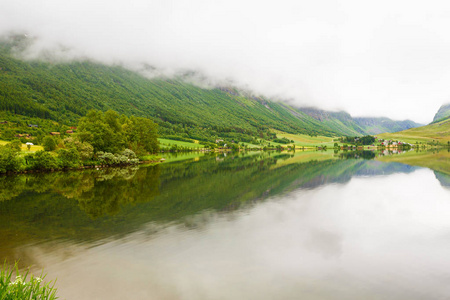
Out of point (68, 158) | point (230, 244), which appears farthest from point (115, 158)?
point (230, 244)

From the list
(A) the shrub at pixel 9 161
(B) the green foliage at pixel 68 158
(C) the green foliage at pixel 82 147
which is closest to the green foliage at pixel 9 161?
(A) the shrub at pixel 9 161

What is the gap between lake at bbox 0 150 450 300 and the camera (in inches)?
541

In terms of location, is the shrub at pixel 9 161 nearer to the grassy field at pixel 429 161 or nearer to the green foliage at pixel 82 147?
the green foliage at pixel 82 147

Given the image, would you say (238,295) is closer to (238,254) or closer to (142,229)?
(238,254)

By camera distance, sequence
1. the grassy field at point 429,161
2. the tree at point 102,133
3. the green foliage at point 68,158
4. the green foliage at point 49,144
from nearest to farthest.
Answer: the green foliage at point 68,158 → the green foliage at point 49,144 → the tree at point 102,133 → the grassy field at point 429,161

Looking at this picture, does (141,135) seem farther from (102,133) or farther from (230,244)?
(230,244)

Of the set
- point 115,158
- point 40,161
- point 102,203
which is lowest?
point 102,203

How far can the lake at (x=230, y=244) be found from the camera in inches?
541

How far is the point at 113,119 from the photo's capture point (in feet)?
271

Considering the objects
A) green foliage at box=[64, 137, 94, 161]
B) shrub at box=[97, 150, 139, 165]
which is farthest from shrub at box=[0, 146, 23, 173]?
shrub at box=[97, 150, 139, 165]

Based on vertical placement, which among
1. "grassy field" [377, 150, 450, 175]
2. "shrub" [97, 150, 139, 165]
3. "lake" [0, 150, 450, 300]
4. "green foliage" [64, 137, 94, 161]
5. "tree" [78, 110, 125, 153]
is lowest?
"grassy field" [377, 150, 450, 175]

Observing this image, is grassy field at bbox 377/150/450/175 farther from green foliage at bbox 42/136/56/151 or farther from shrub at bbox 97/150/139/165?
green foliage at bbox 42/136/56/151

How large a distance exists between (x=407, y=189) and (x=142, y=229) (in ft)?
139

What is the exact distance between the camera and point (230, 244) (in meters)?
19.4
